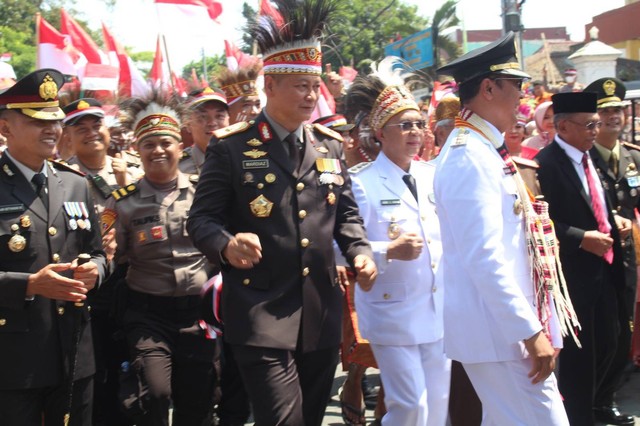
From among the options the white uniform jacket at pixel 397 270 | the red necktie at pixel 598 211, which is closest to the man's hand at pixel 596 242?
the red necktie at pixel 598 211

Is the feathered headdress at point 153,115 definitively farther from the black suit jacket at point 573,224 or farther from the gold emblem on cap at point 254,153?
the black suit jacket at point 573,224

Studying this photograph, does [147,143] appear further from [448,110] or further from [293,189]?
[448,110]

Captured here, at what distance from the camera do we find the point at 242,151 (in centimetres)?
422

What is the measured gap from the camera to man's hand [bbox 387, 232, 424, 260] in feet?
15.6

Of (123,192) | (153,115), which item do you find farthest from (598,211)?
(123,192)

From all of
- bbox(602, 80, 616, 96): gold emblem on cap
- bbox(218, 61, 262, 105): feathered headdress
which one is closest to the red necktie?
bbox(602, 80, 616, 96): gold emblem on cap

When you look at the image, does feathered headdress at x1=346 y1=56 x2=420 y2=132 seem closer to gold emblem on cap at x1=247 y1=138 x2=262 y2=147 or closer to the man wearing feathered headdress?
the man wearing feathered headdress

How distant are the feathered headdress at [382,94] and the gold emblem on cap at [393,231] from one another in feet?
2.28

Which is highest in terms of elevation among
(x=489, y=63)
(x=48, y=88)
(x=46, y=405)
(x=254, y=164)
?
(x=48, y=88)

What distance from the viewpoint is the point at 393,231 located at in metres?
5.09

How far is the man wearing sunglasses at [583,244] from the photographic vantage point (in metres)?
5.54

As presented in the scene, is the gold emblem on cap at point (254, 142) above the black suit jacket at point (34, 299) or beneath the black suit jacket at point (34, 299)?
above

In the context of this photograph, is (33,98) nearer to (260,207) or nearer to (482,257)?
(260,207)

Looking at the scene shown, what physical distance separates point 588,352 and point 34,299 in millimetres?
3542
